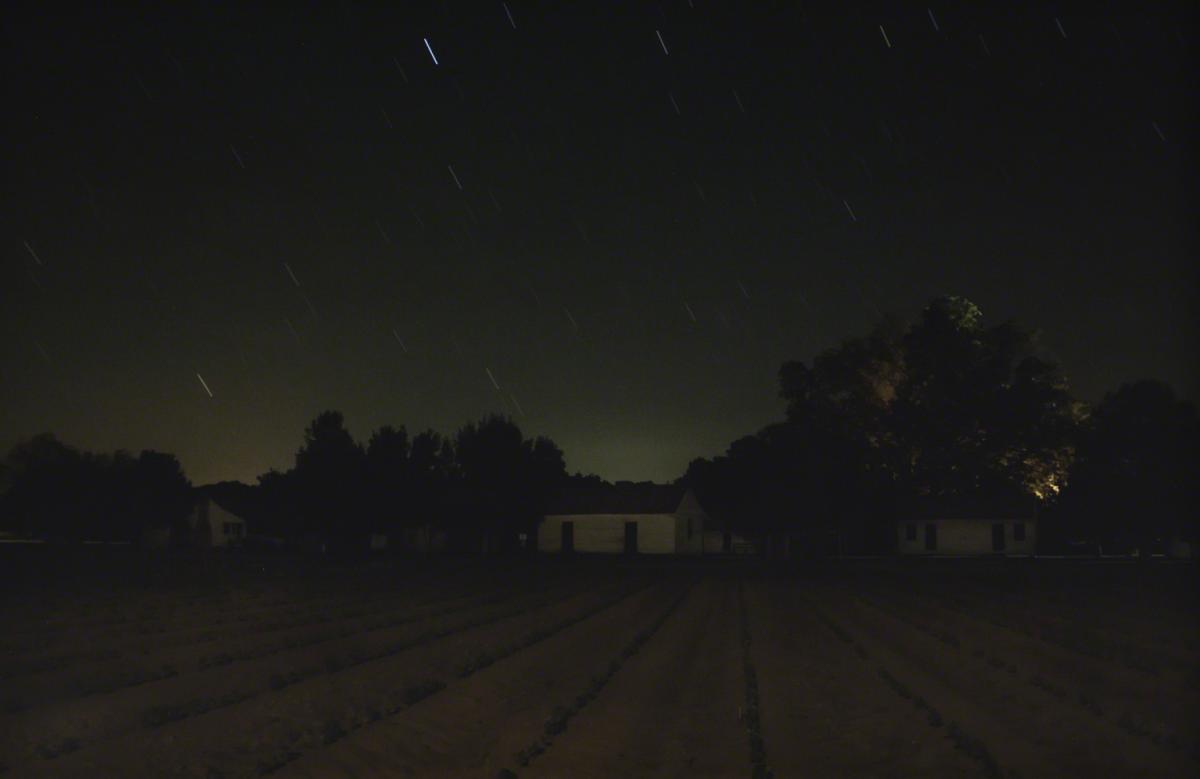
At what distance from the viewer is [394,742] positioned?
9797 mm

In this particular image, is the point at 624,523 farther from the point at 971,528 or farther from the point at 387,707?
the point at 387,707

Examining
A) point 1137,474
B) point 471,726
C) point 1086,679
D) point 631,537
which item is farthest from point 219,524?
point 471,726

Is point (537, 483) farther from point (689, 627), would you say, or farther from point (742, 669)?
point (742, 669)

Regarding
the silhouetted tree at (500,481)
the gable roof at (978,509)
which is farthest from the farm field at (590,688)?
the gable roof at (978,509)

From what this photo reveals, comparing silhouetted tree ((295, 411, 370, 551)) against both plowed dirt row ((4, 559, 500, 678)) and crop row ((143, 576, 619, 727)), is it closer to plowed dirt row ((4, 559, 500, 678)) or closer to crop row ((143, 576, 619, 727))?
plowed dirt row ((4, 559, 500, 678))

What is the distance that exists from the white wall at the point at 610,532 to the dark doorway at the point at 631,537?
0.19 meters

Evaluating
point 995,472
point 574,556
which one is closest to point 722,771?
point 995,472

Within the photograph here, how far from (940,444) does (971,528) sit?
99.9 feet

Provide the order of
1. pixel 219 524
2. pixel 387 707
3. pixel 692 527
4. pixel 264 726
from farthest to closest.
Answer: pixel 219 524 → pixel 692 527 → pixel 387 707 → pixel 264 726

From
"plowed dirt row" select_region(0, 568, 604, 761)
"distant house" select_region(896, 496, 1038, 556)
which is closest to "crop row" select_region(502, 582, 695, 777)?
"plowed dirt row" select_region(0, 568, 604, 761)

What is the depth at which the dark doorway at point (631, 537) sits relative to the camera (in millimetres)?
69812

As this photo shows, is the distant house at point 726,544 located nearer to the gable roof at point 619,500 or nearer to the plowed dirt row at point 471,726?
the gable roof at point 619,500

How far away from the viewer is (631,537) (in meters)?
69.9

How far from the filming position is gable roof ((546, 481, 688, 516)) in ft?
231
